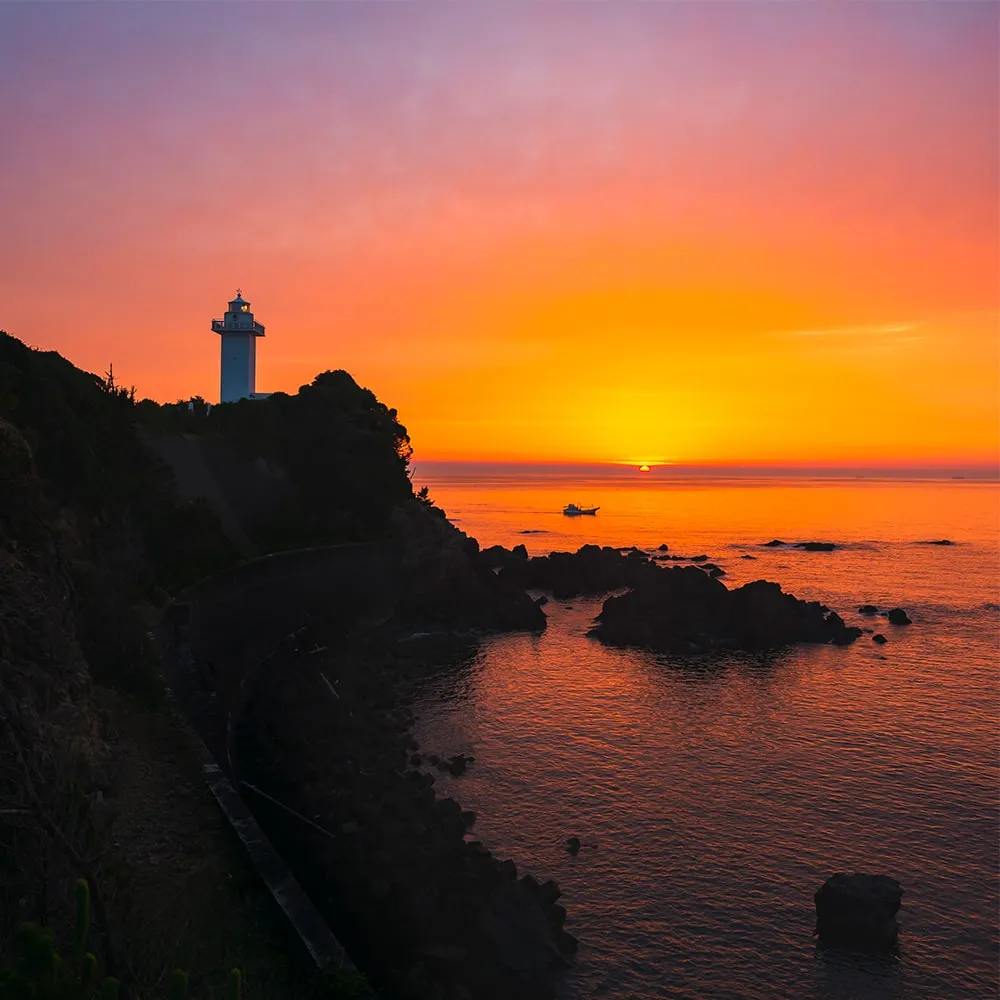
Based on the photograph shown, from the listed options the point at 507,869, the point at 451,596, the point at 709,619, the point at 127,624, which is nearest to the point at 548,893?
the point at 507,869

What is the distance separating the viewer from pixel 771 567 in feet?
279

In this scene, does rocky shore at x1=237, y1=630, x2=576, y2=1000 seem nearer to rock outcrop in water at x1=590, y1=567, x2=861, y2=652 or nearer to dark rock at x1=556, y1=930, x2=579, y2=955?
dark rock at x1=556, y1=930, x2=579, y2=955

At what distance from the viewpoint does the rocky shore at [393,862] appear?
15.2 metres

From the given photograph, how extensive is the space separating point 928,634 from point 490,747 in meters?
36.5

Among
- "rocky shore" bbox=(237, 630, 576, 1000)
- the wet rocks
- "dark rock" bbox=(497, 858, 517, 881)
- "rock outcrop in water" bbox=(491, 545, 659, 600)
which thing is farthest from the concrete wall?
"rock outcrop in water" bbox=(491, 545, 659, 600)

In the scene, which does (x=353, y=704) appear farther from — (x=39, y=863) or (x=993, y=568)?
(x=993, y=568)

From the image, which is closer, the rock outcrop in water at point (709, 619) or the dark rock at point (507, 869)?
the dark rock at point (507, 869)

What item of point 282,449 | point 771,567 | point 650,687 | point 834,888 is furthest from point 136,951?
point 771,567

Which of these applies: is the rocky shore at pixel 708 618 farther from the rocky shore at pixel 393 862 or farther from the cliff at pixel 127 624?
the rocky shore at pixel 393 862

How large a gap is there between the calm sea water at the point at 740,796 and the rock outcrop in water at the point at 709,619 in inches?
83.3

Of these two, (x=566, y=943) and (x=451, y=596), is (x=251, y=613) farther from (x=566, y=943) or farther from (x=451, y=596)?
(x=566, y=943)

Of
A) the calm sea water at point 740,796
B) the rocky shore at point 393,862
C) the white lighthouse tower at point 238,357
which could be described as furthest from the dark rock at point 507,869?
the white lighthouse tower at point 238,357

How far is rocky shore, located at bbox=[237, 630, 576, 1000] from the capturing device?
15.2 metres

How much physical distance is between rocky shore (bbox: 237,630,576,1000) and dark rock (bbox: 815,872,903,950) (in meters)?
5.96
